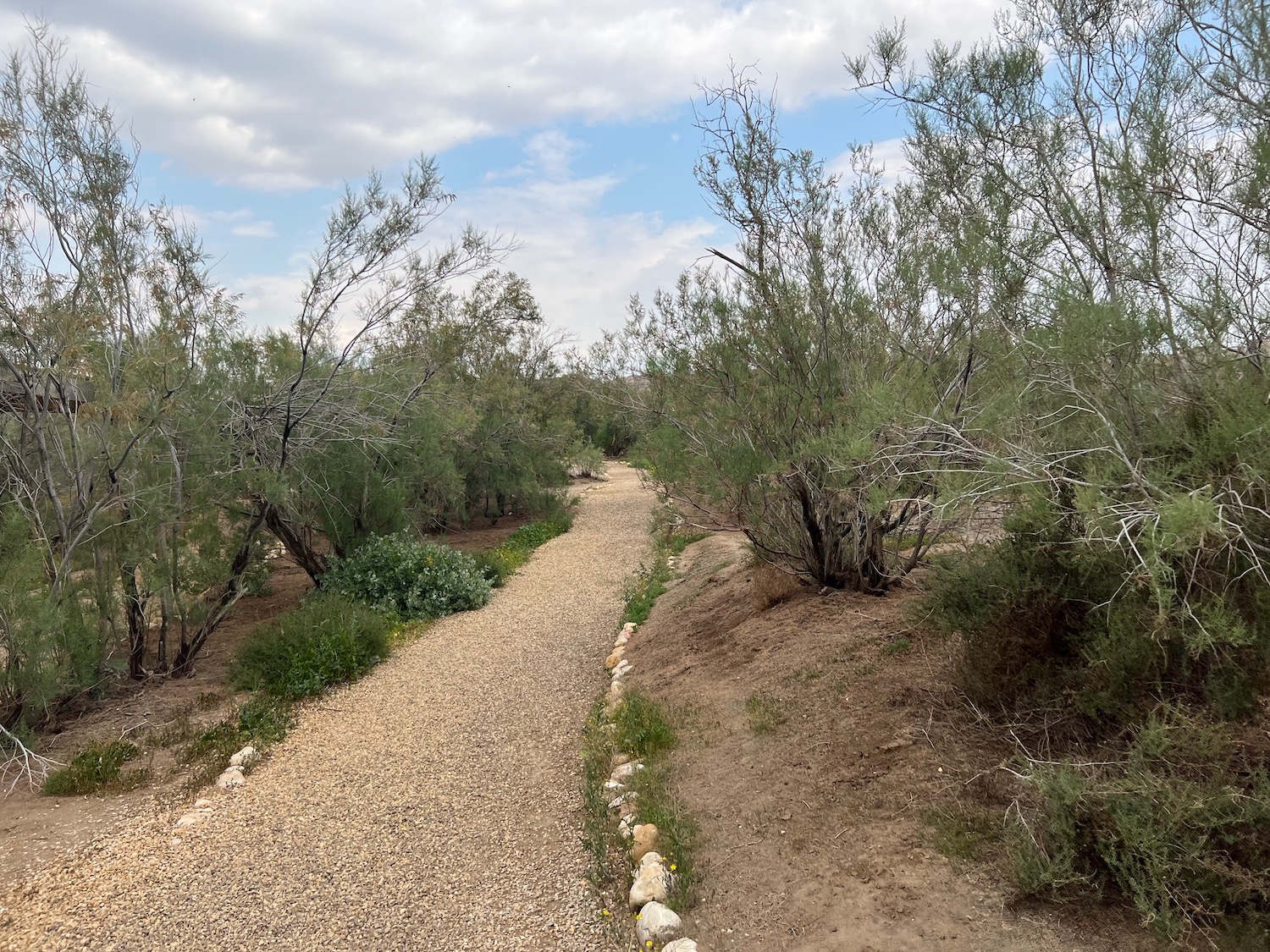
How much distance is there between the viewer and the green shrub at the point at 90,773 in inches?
176

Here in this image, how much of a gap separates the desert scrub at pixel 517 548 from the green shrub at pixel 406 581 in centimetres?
75

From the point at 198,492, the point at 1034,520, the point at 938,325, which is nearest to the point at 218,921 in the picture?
the point at 1034,520

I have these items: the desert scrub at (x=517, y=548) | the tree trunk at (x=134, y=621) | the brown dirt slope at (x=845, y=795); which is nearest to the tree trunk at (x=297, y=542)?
the tree trunk at (x=134, y=621)

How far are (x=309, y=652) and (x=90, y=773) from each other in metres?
1.89

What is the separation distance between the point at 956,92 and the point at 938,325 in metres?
1.48

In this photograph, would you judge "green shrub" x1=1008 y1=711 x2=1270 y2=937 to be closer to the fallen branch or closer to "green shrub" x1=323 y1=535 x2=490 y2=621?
the fallen branch

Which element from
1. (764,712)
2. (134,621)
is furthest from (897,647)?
(134,621)

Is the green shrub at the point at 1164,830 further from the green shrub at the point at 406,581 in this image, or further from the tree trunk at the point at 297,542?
the green shrub at the point at 406,581

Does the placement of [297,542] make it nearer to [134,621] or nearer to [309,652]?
[134,621]

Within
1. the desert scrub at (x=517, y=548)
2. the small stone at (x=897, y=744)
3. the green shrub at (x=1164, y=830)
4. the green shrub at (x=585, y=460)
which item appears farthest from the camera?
the green shrub at (x=585, y=460)

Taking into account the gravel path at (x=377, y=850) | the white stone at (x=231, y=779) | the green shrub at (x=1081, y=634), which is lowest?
the gravel path at (x=377, y=850)

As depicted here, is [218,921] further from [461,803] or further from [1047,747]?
[1047,747]

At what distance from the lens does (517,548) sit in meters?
12.5

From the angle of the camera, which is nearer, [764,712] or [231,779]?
[764,712]
